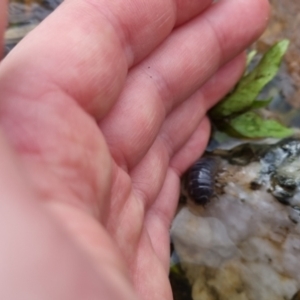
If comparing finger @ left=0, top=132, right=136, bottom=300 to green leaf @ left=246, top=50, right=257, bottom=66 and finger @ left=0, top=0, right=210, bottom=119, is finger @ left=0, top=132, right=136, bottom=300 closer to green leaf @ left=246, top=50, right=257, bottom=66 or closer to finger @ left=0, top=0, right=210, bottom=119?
finger @ left=0, top=0, right=210, bottom=119

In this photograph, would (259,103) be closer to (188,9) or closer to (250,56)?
(250,56)

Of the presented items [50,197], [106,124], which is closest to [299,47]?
[106,124]

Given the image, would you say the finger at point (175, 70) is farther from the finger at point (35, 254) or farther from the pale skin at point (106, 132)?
the finger at point (35, 254)

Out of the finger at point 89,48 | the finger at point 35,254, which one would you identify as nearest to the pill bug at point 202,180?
the finger at point 89,48

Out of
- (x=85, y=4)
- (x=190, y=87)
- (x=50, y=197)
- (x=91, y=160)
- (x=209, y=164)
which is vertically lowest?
(x=209, y=164)

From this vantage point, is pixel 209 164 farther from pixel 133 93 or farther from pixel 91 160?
pixel 91 160

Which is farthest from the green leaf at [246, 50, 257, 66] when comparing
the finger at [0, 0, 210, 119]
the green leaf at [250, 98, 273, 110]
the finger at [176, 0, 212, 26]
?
the finger at [0, 0, 210, 119]

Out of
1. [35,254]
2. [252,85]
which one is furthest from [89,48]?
[252,85]
